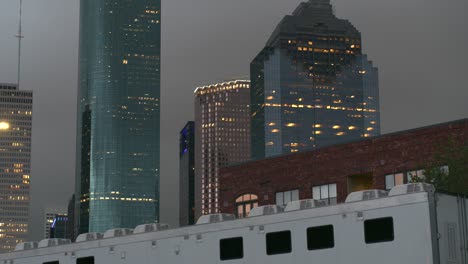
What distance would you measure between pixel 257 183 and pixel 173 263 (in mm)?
27138

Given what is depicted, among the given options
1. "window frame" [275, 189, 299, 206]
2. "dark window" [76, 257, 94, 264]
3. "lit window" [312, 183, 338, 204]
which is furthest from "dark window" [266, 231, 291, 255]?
"window frame" [275, 189, 299, 206]

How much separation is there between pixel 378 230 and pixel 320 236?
1724mm

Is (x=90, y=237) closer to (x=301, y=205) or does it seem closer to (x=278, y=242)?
(x=278, y=242)

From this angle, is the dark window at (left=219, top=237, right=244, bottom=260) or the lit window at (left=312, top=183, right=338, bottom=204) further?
the lit window at (left=312, top=183, right=338, bottom=204)

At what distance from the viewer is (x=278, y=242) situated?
23.6 metres

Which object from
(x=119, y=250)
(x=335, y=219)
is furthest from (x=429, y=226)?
(x=119, y=250)

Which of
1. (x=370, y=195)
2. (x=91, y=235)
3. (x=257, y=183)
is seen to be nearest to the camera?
(x=370, y=195)

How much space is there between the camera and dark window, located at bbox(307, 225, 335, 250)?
22.4m

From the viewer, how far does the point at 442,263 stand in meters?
20.2

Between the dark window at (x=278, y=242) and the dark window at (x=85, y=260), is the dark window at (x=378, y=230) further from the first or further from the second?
the dark window at (x=85, y=260)

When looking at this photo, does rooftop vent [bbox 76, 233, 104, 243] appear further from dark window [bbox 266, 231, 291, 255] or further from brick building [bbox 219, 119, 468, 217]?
brick building [bbox 219, 119, 468, 217]

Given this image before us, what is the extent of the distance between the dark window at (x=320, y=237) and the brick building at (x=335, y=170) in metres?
20.2

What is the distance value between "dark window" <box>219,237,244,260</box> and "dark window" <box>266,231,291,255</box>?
0.82 m

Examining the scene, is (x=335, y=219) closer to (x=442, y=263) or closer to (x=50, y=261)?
(x=442, y=263)
